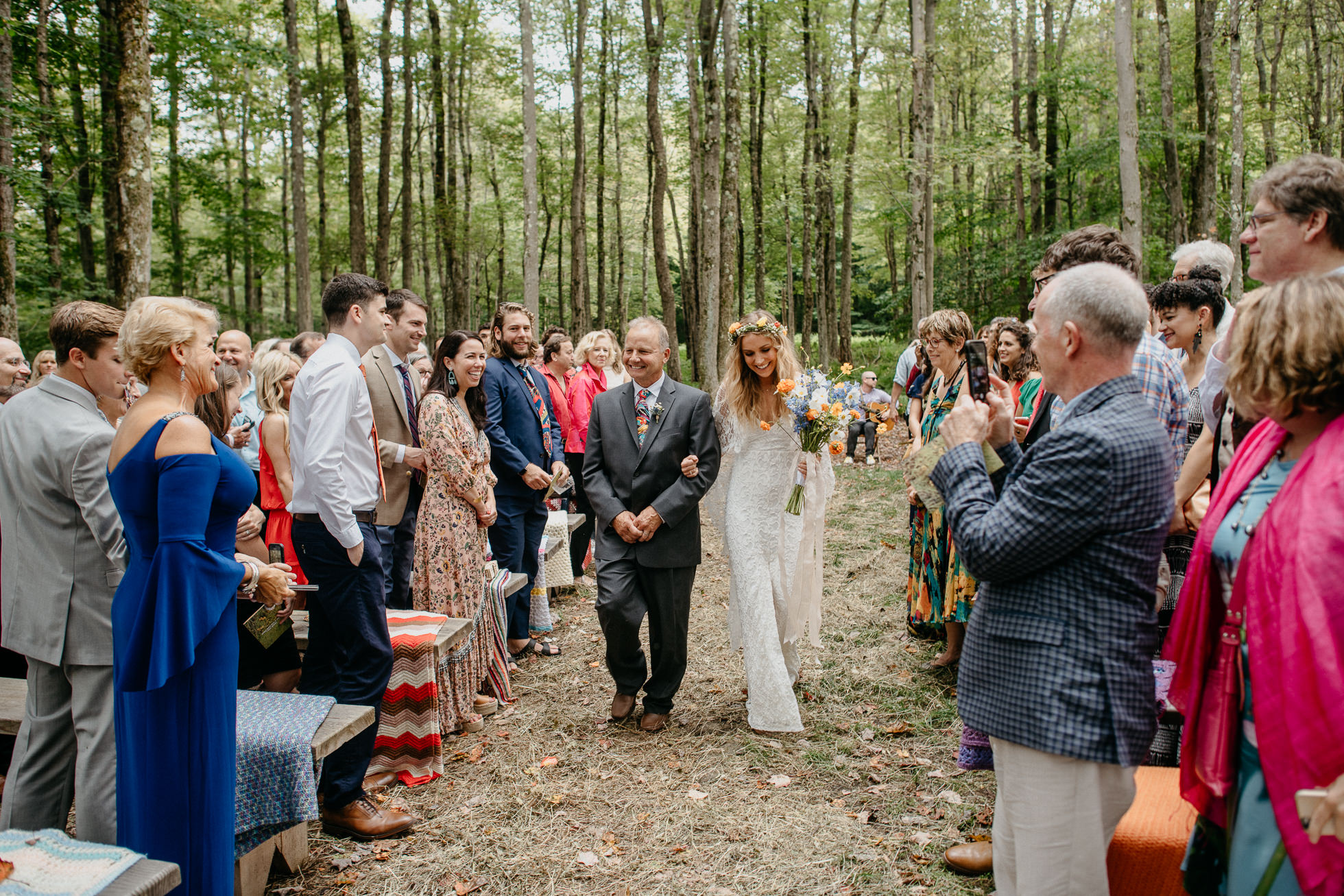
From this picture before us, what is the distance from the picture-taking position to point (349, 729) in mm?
3354

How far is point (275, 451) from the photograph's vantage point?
4.87 meters

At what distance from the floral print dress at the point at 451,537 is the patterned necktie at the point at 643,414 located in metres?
1.02

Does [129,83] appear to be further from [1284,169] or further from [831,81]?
[831,81]

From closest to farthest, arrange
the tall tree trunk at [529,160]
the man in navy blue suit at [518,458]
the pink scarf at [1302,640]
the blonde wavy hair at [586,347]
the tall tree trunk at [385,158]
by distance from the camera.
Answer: the pink scarf at [1302,640] → the man in navy blue suit at [518,458] → the blonde wavy hair at [586,347] → the tall tree trunk at [529,160] → the tall tree trunk at [385,158]

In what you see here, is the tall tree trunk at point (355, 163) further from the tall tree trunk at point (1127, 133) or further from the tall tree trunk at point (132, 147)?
the tall tree trunk at point (1127, 133)

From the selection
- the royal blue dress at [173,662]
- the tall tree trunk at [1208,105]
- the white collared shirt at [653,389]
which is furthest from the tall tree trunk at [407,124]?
the royal blue dress at [173,662]

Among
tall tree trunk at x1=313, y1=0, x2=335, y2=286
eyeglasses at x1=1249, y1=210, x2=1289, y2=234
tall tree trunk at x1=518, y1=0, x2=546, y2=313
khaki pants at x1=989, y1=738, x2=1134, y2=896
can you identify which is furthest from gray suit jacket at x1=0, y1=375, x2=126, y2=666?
tall tree trunk at x1=313, y1=0, x2=335, y2=286

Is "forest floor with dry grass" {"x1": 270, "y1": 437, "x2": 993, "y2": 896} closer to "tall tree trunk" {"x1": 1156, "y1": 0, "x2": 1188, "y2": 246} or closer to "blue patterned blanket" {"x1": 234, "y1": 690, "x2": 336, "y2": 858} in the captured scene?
"blue patterned blanket" {"x1": 234, "y1": 690, "x2": 336, "y2": 858}

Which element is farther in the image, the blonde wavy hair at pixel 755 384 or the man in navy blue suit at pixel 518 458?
the man in navy blue suit at pixel 518 458

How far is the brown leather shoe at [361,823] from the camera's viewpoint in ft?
12.1

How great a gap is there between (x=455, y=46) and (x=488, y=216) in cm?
1344

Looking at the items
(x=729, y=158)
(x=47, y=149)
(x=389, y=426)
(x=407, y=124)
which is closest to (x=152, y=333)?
(x=389, y=426)

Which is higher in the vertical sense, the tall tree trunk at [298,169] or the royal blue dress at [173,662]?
the tall tree trunk at [298,169]

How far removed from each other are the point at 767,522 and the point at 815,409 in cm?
77
